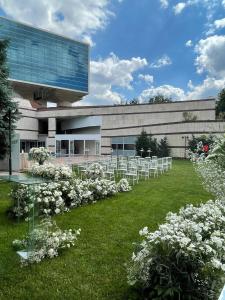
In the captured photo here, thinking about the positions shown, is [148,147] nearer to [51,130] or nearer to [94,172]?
[51,130]

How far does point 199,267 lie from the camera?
322cm

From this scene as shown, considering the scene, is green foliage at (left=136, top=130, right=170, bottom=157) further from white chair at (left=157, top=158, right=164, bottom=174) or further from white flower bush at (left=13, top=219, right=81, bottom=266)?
white flower bush at (left=13, top=219, right=81, bottom=266)

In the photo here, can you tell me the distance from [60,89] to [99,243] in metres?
50.4

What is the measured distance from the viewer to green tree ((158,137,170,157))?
34.8 metres

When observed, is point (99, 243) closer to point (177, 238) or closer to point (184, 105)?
point (177, 238)

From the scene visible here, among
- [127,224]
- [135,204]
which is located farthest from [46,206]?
[135,204]

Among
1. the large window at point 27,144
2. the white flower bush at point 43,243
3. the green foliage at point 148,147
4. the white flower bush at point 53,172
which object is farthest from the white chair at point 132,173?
the large window at point 27,144

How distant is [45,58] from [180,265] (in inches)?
2076

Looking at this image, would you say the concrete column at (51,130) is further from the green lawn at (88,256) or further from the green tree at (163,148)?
the green lawn at (88,256)

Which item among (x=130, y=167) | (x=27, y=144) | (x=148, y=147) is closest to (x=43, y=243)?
(x=130, y=167)

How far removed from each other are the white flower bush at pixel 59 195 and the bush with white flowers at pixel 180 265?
2.42 metres

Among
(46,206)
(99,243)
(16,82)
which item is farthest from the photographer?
(16,82)

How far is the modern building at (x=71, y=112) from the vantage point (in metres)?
38.4

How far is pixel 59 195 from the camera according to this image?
748cm
